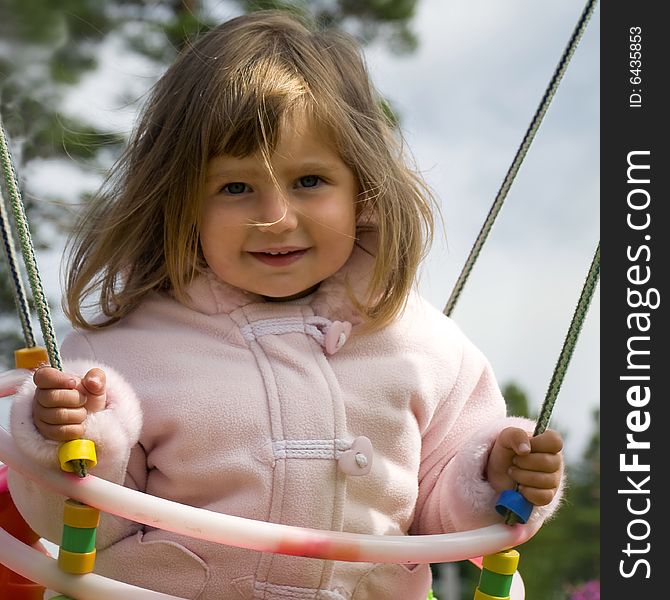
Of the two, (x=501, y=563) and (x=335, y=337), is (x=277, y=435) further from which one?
(x=501, y=563)

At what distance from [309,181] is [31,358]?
1.49 ft

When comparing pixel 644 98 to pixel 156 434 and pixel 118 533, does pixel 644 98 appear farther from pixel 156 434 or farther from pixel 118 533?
pixel 118 533

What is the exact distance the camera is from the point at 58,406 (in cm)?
128

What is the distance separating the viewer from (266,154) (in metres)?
1.48

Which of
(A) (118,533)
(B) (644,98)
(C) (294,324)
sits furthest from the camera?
(B) (644,98)

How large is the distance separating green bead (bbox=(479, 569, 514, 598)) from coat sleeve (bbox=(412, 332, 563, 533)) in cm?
12

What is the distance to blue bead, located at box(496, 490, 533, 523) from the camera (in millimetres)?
1407

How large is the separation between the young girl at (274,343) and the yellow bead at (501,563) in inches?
3.5

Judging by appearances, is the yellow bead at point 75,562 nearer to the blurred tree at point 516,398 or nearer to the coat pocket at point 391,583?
the coat pocket at point 391,583

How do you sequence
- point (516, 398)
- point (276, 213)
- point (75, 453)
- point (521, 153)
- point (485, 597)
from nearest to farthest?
point (75, 453) < point (485, 597) < point (276, 213) < point (521, 153) < point (516, 398)

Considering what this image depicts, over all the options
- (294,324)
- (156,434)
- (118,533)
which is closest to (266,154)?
(294,324)

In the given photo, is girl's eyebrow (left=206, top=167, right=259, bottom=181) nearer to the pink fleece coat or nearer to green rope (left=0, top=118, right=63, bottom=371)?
the pink fleece coat

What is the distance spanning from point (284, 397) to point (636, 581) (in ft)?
1.97

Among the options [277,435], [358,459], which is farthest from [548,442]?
[277,435]
